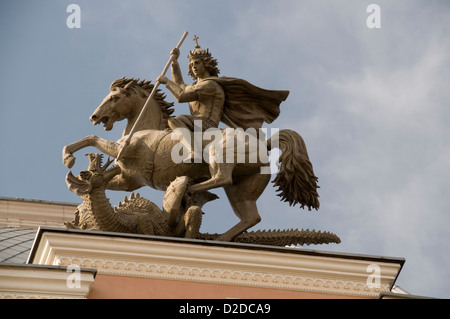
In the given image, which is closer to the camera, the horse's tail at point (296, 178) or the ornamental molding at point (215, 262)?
the ornamental molding at point (215, 262)

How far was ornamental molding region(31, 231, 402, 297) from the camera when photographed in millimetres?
18953

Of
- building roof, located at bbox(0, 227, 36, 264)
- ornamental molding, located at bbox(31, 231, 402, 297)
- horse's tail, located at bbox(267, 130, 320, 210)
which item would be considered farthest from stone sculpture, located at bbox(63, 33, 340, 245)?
building roof, located at bbox(0, 227, 36, 264)

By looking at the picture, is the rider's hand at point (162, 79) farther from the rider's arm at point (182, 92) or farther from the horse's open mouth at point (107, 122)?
the horse's open mouth at point (107, 122)

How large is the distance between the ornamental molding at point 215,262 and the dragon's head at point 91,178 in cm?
107

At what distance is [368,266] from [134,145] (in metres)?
4.43

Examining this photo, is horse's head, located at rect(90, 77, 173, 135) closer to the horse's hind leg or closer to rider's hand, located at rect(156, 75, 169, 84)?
rider's hand, located at rect(156, 75, 169, 84)

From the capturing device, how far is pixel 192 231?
66.1ft

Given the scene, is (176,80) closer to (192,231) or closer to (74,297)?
(192,231)

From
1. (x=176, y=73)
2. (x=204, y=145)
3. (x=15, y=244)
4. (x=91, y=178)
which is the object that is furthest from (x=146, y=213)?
(x=15, y=244)

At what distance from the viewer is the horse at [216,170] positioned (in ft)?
68.4

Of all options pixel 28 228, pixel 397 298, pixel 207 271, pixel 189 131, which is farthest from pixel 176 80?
pixel 28 228

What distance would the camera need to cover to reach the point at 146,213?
20266 millimetres

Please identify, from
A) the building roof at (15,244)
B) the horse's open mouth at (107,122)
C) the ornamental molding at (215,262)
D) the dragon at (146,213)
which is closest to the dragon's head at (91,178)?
the dragon at (146,213)
